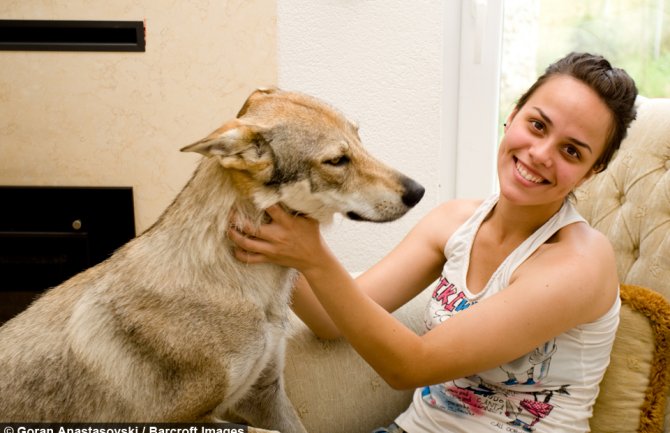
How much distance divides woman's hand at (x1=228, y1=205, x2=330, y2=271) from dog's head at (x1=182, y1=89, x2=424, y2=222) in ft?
0.12

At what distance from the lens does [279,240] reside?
1232 millimetres

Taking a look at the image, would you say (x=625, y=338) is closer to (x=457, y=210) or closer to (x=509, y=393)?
(x=509, y=393)

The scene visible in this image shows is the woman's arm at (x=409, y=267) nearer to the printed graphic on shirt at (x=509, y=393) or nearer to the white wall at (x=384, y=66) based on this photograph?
the printed graphic on shirt at (x=509, y=393)

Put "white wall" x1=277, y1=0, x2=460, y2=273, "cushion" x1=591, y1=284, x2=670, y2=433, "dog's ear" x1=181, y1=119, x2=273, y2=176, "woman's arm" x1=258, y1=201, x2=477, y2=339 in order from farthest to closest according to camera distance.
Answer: "white wall" x1=277, y1=0, x2=460, y2=273 → "woman's arm" x1=258, y1=201, x2=477, y2=339 → "cushion" x1=591, y1=284, x2=670, y2=433 → "dog's ear" x1=181, y1=119, x2=273, y2=176

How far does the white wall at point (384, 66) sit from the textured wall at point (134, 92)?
121 mm

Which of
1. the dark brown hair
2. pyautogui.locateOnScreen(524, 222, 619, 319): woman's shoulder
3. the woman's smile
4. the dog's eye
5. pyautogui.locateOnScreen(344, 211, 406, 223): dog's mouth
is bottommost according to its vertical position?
pyautogui.locateOnScreen(524, 222, 619, 319): woman's shoulder

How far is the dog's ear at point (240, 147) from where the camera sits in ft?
3.77

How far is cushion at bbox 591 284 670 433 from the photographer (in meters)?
1.41

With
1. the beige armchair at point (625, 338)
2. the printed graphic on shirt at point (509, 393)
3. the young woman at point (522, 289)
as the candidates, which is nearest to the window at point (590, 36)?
the beige armchair at point (625, 338)

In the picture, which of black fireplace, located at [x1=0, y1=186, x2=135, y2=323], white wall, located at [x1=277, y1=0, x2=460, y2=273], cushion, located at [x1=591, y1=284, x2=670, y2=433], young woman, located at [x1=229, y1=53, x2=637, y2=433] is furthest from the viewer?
black fireplace, located at [x1=0, y1=186, x2=135, y2=323]

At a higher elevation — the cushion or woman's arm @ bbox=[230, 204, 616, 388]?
woman's arm @ bbox=[230, 204, 616, 388]

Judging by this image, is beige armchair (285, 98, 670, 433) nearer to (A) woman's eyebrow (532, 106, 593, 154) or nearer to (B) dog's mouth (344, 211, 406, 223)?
(A) woman's eyebrow (532, 106, 593, 154)

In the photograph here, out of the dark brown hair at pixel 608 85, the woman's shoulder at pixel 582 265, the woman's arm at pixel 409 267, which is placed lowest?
the woman's arm at pixel 409 267

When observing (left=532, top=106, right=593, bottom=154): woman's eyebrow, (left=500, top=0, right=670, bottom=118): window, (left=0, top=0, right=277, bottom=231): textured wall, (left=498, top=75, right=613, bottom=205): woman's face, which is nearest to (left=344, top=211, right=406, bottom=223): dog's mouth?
(left=498, top=75, right=613, bottom=205): woman's face
